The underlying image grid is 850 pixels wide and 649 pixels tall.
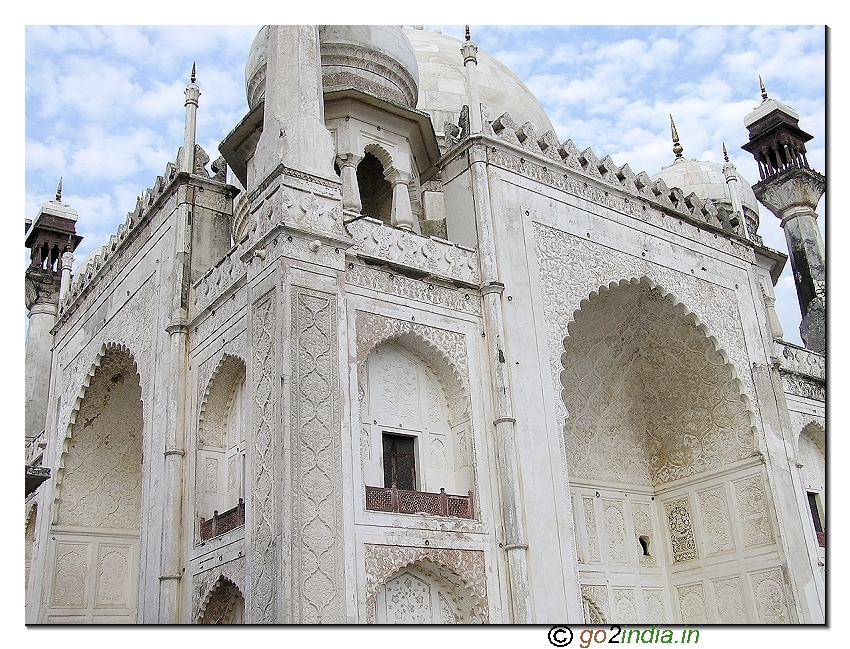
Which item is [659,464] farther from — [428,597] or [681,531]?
[428,597]

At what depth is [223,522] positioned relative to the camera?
7688mm

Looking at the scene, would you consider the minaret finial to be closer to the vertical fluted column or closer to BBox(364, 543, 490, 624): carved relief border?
the vertical fluted column

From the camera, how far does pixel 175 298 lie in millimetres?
9039

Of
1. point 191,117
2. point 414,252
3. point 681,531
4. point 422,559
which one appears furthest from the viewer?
point 681,531

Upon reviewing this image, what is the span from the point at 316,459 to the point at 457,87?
855 centimetres

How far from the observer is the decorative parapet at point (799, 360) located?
11.6 m

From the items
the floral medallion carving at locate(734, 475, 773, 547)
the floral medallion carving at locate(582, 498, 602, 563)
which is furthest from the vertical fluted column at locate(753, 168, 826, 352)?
the floral medallion carving at locate(582, 498, 602, 563)

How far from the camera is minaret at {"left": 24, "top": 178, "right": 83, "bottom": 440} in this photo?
12.6 metres

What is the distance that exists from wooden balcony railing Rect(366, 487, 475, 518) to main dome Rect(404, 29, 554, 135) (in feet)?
22.0

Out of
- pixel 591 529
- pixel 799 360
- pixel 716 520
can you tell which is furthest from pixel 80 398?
pixel 799 360

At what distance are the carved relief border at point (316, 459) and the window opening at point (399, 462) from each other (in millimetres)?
909

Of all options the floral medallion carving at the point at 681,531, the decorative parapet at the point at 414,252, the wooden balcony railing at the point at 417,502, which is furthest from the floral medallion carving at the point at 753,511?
the decorative parapet at the point at 414,252

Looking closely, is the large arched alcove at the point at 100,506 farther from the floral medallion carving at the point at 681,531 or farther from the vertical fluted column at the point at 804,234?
the vertical fluted column at the point at 804,234
